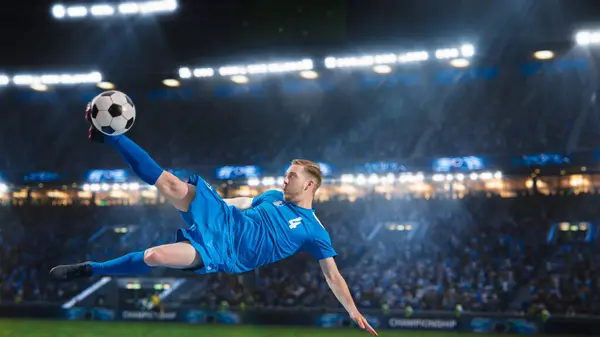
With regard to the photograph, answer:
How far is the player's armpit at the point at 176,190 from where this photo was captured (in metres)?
6.25

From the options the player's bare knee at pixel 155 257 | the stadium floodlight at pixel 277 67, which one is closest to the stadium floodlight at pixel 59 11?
the stadium floodlight at pixel 277 67

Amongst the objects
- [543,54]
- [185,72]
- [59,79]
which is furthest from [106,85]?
[543,54]

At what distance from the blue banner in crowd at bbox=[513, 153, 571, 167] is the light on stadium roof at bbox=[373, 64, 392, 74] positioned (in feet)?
21.2

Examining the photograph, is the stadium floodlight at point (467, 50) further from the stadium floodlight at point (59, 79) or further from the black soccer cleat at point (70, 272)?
the black soccer cleat at point (70, 272)

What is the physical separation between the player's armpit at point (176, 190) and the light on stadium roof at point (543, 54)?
884 inches

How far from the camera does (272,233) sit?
6.96m

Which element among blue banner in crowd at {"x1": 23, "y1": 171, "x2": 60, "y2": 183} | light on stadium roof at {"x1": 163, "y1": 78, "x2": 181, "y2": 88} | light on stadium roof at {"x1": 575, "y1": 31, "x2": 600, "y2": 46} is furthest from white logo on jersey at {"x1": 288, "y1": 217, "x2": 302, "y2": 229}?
blue banner in crowd at {"x1": 23, "y1": 171, "x2": 60, "y2": 183}

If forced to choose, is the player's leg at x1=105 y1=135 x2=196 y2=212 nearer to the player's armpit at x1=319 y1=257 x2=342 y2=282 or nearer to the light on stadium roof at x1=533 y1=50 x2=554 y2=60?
the player's armpit at x1=319 y1=257 x2=342 y2=282

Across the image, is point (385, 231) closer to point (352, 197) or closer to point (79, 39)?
point (352, 197)

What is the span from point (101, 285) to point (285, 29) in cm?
1324

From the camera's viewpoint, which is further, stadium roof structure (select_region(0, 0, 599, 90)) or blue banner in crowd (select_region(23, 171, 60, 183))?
blue banner in crowd (select_region(23, 171, 60, 183))

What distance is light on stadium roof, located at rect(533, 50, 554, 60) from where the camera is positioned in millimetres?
25808

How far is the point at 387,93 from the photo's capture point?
29953 mm

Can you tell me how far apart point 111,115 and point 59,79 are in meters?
24.6
